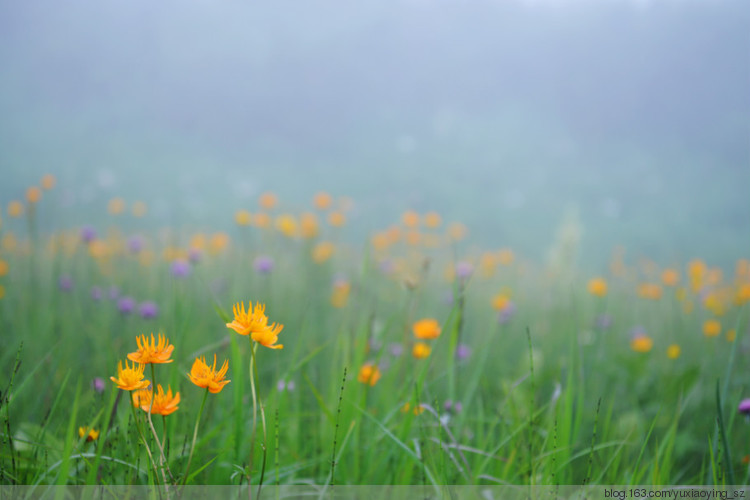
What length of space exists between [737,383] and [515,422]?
110 cm

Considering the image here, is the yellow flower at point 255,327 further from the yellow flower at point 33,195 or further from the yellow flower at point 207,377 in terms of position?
the yellow flower at point 33,195

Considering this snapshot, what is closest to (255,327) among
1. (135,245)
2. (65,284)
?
(65,284)

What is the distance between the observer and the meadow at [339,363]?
1.94 feet

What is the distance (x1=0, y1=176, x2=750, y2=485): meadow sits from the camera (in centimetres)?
59

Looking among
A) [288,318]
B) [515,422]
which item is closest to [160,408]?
[515,422]

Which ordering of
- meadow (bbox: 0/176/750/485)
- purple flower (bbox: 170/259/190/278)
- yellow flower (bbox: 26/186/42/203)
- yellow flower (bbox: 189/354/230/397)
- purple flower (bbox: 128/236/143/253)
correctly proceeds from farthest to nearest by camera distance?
purple flower (bbox: 128/236/143/253) < purple flower (bbox: 170/259/190/278) < yellow flower (bbox: 26/186/42/203) < meadow (bbox: 0/176/750/485) < yellow flower (bbox: 189/354/230/397)

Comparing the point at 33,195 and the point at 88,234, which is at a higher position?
the point at 33,195

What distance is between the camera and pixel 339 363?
905mm

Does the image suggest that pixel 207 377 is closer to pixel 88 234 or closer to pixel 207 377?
pixel 207 377

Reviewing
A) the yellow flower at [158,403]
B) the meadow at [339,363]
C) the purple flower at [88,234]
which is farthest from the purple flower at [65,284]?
the yellow flower at [158,403]

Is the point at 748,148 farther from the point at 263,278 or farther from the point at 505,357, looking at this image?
the point at 263,278

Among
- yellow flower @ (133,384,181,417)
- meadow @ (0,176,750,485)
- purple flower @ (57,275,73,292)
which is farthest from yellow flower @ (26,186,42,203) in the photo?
yellow flower @ (133,384,181,417)

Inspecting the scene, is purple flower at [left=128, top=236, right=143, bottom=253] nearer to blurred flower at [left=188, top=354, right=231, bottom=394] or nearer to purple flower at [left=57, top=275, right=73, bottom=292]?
purple flower at [left=57, top=275, right=73, bottom=292]

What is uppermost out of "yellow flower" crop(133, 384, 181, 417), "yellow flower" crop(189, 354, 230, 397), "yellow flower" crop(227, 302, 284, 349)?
"yellow flower" crop(227, 302, 284, 349)
